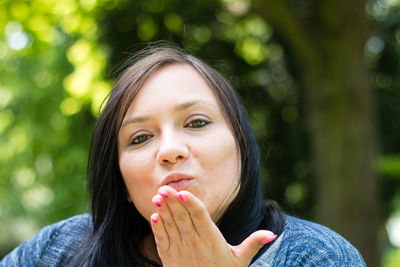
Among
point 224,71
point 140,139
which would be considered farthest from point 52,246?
point 224,71

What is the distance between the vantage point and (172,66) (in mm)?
1874

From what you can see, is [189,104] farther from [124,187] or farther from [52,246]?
[52,246]

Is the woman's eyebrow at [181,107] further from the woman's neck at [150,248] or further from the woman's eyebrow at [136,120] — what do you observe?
the woman's neck at [150,248]

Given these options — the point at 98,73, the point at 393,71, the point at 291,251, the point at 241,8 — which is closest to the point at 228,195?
the point at 291,251

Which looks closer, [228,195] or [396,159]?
[228,195]

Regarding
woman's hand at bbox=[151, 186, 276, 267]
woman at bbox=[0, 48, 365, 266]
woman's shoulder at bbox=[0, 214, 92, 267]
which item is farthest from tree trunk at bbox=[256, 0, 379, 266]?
woman's hand at bbox=[151, 186, 276, 267]

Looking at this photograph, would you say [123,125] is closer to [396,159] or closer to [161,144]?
[161,144]

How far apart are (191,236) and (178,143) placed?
0.36 m

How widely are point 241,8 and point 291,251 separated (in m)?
4.79

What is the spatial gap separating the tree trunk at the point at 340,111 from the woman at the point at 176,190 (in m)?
3.14

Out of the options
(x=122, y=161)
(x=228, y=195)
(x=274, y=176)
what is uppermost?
(x=122, y=161)

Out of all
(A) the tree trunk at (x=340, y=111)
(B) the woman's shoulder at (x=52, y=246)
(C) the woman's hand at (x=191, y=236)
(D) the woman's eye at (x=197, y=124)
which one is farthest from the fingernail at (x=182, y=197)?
(A) the tree trunk at (x=340, y=111)

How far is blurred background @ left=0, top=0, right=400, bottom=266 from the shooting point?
17.0 ft

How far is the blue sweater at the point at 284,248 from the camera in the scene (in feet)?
5.14
